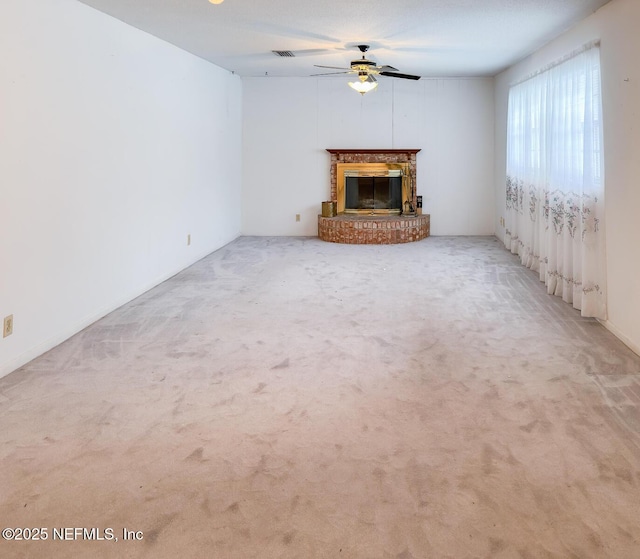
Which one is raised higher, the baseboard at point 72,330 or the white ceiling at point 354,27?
the white ceiling at point 354,27

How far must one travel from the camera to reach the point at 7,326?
3.11 metres

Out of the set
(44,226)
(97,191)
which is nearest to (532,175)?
(97,191)

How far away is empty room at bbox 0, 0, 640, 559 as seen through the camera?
1849 mm

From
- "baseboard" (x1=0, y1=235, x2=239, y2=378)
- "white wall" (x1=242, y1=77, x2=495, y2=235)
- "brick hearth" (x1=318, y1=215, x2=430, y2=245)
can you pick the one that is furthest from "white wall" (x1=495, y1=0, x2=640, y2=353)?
"white wall" (x1=242, y1=77, x2=495, y2=235)

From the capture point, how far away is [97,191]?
4160 millimetres

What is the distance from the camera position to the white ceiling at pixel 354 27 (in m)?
4.11

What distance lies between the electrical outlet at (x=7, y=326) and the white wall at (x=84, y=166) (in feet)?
0.11

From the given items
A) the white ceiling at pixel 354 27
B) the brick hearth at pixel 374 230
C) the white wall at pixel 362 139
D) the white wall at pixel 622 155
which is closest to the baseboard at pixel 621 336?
the white wall at pixel 622 155

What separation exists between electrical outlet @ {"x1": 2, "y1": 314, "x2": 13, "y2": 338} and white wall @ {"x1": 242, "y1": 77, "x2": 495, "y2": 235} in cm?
575

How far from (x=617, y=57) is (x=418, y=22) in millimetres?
1688

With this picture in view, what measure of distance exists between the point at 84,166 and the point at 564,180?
405 centimetres

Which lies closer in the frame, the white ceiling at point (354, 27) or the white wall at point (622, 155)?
the white wall at point (622, 155)

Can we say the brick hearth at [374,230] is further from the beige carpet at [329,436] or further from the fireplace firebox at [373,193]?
the beige carpet at [329,436]

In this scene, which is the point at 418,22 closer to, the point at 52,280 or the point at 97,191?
the point at 97,191
